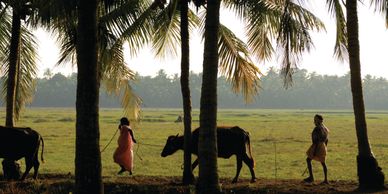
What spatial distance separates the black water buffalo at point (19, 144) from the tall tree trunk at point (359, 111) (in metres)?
7.57

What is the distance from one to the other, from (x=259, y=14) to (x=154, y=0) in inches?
99.1

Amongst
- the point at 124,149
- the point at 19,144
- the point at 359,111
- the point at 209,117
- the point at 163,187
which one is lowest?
the point at 163,187

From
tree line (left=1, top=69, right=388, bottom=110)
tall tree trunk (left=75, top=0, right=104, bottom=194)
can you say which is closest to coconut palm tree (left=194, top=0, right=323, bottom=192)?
tall tree trunk (left=75, top=0, right=104, bottom=194)

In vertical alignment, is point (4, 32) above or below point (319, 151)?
above

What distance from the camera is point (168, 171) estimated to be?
17.5m

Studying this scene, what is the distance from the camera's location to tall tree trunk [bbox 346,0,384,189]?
11.2 meters

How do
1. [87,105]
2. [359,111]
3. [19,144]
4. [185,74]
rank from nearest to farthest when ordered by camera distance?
[87,105]
[359,111]
[185,74]
[19,144]

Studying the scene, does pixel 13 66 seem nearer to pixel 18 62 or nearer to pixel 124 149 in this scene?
pixel 18 62

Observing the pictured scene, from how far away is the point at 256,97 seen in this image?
131000 mm

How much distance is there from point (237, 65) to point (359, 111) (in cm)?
354

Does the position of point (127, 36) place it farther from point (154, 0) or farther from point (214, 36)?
point (214, 36)

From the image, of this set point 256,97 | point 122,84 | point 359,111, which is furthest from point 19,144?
point 256,97

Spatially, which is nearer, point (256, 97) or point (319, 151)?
point (319, 151)

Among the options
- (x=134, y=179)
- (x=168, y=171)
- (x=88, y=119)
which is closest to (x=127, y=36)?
(x=134, y=179)
